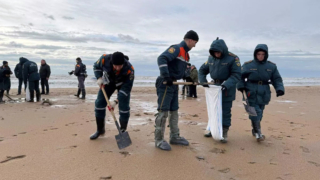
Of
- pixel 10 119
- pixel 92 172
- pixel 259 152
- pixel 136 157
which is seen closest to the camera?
pixel 92 172

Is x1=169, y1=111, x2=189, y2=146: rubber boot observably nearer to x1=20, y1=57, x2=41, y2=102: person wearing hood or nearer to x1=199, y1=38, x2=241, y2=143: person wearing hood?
x1=199, y1=38, x2=241, y2=143: person wearing hood

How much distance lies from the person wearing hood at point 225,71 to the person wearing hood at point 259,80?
1.21 ft

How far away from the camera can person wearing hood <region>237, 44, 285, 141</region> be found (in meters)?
4.23

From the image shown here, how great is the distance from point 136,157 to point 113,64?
1471 millimetres

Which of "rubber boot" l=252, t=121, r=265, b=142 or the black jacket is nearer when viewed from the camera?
"rubber boot" l=252, t=121, r=265, b=142

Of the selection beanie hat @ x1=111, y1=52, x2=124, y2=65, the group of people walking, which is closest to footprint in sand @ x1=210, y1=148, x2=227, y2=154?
the group of people walking

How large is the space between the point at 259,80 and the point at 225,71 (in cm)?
69

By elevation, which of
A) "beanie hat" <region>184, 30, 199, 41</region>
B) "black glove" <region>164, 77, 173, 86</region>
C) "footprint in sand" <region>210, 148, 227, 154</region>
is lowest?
"footprint in sand" <region>210, 148, 227, 154</region>

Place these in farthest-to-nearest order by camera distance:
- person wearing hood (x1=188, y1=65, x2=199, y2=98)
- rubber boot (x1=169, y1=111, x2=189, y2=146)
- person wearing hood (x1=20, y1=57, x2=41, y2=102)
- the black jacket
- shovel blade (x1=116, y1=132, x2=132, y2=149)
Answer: the black jacket < person wearing hood (x1=188, y1=65, x2=199, y2=98) < person wearing hood (x1=20, y1=57, x2=41, y2=102) < rubber boot (x1=169, y1=111, x2=189, y2=146) < shovel blade (x1=116, y1=132, x2=132, y2=149)

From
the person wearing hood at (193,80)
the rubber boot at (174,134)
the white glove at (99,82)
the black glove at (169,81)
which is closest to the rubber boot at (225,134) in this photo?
the rubber boot at (174,134)

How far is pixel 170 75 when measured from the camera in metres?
3.76

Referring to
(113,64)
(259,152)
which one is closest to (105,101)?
(113,64)

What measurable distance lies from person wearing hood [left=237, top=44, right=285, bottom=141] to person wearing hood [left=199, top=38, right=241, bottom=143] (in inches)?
14.5

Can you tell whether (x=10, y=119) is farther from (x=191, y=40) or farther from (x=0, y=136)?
(x=191, y=40)
